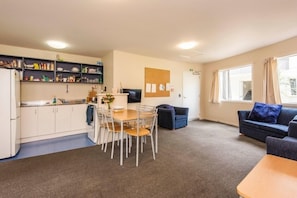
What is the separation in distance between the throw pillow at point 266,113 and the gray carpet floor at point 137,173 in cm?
72

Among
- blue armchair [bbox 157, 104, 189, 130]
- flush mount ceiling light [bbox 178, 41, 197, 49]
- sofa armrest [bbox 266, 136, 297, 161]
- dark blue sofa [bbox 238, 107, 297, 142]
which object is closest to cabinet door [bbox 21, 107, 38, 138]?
blue armchair [bbox 157, 104, 189, 130]

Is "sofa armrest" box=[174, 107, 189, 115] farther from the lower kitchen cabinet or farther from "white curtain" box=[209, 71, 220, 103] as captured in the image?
the lower kitchen cabinet

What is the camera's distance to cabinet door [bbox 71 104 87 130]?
4.41 m

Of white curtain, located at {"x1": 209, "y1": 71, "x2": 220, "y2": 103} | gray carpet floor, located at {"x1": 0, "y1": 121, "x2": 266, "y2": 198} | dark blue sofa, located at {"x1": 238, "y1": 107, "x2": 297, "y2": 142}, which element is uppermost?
white curtain, located at {"x1": 209, "y1": 71, "x2": 220, "y2": 103}

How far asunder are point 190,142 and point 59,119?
3558 mm

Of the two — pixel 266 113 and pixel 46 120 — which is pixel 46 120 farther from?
pixel 266 113

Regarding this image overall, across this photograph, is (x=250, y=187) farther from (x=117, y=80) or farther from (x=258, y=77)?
(x=258, y=77)

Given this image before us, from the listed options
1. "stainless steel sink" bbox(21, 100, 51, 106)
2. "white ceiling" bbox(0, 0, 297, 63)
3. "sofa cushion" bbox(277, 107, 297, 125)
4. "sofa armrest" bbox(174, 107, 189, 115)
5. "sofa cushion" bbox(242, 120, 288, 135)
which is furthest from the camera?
"sofa armrest" bbox(174, 107, 189, 115)

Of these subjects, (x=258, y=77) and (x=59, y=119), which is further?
(x=258, y=77)

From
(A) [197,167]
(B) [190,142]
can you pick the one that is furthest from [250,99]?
(A) [197,167]

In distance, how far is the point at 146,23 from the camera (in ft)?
9.54

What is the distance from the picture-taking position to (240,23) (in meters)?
2.93

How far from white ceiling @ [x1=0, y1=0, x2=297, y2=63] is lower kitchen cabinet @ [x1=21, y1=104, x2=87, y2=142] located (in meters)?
1.73

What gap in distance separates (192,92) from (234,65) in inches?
75.7
